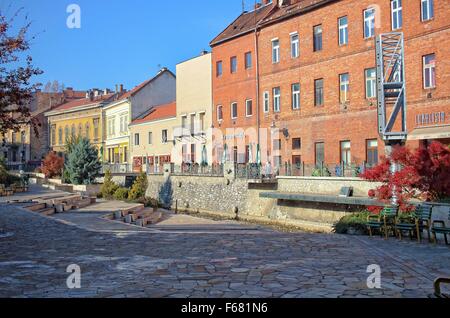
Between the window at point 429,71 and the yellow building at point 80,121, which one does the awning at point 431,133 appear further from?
the yellow building at point 80,121

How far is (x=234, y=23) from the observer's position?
140ft

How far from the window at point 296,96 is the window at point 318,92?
1.62m

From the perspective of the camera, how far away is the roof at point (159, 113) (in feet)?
164

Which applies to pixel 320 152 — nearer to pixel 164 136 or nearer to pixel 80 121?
pixel 164 136

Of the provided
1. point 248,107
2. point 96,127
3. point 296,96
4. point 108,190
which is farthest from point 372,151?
point 96,127

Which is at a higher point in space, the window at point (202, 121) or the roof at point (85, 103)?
the roof at point (85, 103)

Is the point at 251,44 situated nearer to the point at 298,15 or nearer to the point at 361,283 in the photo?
the point at 298,15

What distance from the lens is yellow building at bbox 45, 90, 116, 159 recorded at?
6306 centimetres

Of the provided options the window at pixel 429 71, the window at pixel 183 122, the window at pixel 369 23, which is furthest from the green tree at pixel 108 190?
the window at pixel 429 71

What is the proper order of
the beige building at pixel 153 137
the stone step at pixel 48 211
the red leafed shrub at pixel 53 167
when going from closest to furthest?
1. the stone step at pixel 48 211
2. the beige building at pixel 153 137
3. the red leafed shrub at pixel 53 167

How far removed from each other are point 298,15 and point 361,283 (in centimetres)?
2743

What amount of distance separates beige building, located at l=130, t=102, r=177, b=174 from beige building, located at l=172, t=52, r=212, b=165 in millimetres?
1587
